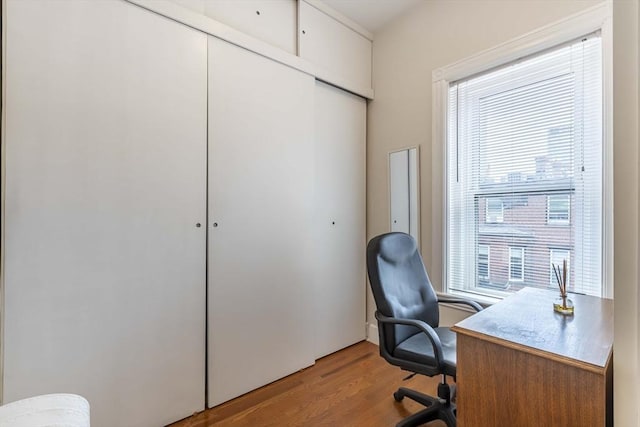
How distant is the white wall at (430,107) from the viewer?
0.67 meters

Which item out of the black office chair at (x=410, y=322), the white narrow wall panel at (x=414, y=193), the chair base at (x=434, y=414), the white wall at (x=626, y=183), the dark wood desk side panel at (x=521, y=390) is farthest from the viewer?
the white narrow wall panel at (x=414, y=193)

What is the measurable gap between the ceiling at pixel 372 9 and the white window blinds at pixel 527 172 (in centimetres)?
88

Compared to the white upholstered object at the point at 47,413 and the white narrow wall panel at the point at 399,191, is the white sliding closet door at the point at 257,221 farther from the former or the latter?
the white upholstered object at the point at 47,413

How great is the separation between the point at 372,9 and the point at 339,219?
6.07ft

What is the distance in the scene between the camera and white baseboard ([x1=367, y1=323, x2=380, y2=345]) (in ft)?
9.47

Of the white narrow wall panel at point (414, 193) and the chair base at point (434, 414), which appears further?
the white narrow wall panel at point (414, 193)

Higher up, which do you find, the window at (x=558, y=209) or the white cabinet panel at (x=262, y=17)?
the white cabinet panel at (x=262, y=17)

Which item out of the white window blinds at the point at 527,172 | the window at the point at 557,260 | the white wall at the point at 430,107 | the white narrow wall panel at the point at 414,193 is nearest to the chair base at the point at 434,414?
the white wall at the point at 430,107

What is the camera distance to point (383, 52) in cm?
289

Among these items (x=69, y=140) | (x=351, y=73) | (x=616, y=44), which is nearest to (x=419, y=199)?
(x=351, y=73)

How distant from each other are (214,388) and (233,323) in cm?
40

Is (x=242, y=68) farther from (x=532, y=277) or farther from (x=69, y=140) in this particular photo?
(x=532, y=277)

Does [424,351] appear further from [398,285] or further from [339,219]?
[339,219]

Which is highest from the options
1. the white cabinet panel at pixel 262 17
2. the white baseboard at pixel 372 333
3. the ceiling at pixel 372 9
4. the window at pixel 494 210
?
the ceiling at pixel 372 9
